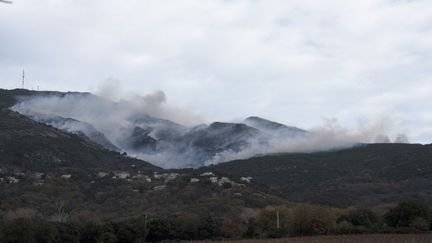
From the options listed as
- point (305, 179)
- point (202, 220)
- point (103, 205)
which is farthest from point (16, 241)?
point (305, 179)

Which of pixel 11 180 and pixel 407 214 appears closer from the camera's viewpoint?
pixel 407 214

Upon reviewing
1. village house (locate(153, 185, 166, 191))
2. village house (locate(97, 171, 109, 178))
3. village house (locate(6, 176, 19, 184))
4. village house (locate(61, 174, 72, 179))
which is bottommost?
village house (locate(153, 185, 166, 191))

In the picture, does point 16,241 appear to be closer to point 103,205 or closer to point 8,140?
point 103,205

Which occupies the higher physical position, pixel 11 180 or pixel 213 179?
pixel 213 179

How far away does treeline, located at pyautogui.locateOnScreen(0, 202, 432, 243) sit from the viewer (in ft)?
278

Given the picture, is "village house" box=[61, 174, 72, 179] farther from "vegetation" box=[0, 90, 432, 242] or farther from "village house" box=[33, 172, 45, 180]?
"village house" box=[33, 172, 45, 180]

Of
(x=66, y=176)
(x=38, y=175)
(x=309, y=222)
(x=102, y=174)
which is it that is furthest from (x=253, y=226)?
(x=102, y=174)

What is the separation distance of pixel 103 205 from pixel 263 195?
39319mm

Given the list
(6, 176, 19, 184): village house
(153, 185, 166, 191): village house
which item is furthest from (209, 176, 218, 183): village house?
(6, 176, 19, 184): village house

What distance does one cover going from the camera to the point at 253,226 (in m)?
102

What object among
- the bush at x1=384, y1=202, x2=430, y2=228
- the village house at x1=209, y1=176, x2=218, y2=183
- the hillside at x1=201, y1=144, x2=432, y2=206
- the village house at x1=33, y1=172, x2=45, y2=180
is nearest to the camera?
the bush at x1=384, y1=202, x2=430, y2=228

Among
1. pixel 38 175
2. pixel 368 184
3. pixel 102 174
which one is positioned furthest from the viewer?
pixel 102 174

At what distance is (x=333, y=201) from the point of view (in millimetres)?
157375

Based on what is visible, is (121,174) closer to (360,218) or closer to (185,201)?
(185,201)
